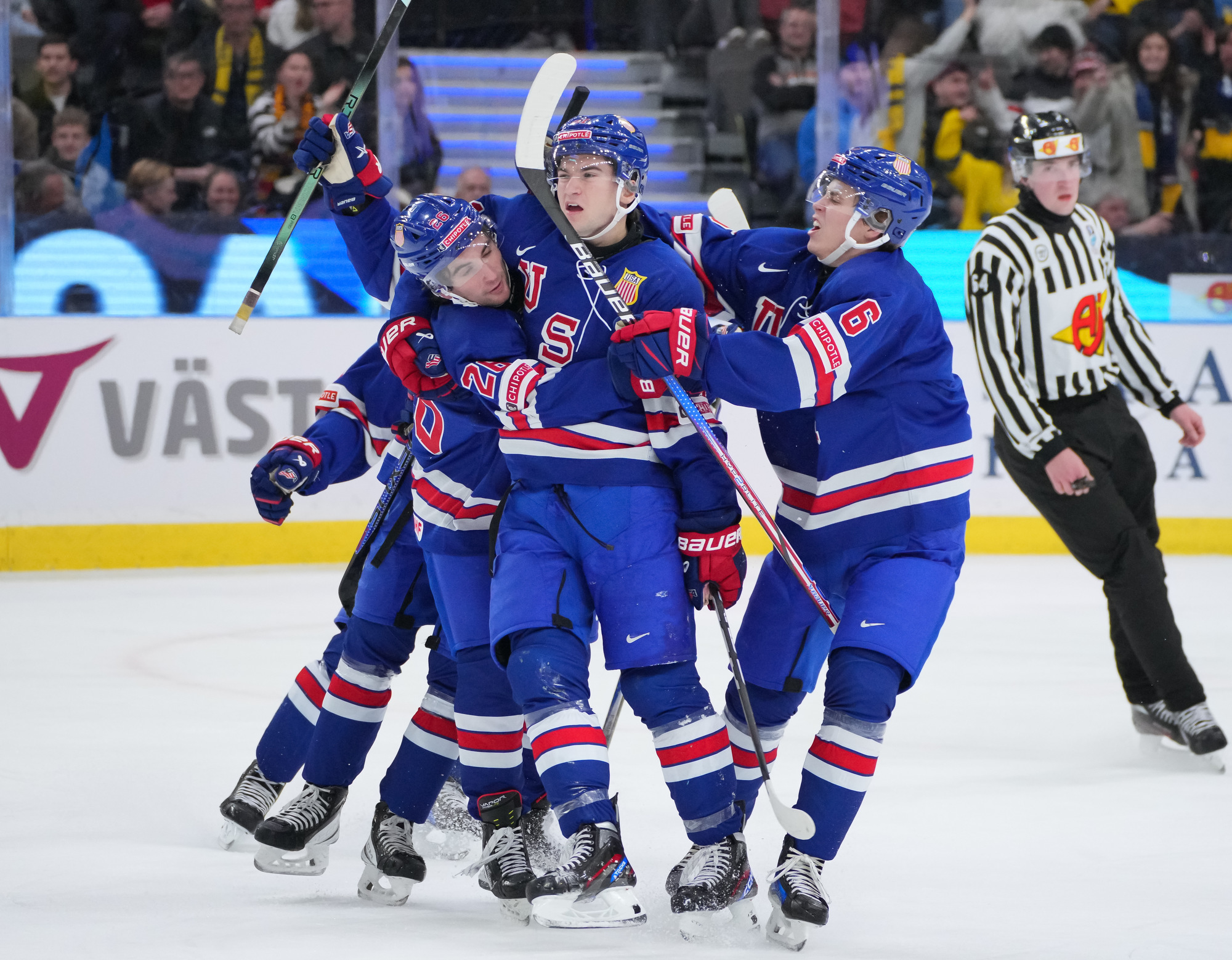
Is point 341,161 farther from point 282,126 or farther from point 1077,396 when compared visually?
point 282,126

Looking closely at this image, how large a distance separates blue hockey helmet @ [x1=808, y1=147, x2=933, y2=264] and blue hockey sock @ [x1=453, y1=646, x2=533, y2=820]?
0.82 meters

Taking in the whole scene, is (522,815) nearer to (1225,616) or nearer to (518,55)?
(1225,616)

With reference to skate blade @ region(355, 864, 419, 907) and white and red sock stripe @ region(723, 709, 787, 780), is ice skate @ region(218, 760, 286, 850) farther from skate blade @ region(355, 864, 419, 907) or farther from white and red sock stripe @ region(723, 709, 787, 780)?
white and red sock stripe @ region(723, 709, 787, 780)

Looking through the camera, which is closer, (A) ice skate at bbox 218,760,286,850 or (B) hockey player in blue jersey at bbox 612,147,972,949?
(B) hockey player in blue jersey at bbox 612,147,972,949

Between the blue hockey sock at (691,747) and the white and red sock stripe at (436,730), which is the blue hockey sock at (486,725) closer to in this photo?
the white and red sock stripe at (436,730)

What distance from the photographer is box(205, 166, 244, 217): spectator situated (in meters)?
6.47

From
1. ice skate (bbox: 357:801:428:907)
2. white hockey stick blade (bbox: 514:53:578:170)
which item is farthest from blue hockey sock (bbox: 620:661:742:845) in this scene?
white hockey stick blade (bbox: 514:53:578:170)

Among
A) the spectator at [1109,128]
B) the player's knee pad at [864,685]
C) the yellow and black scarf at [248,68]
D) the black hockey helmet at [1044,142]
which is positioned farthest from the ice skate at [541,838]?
the spectator at [1109,128]

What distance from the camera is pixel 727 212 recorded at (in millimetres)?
Answer: 2703

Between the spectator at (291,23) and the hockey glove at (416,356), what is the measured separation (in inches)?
189

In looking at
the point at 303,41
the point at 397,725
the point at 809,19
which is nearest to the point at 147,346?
the point at 303,41

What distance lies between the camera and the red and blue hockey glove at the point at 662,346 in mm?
2168

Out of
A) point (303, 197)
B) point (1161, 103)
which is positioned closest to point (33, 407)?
point (303, 197)

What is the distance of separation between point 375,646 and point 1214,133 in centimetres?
617
